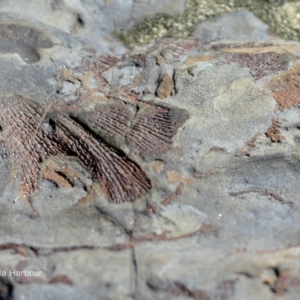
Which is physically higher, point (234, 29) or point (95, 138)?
point (234, 29)

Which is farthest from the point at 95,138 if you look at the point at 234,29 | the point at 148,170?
the point at 234,29

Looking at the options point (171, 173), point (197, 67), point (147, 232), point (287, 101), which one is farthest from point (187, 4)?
point (147, 232)

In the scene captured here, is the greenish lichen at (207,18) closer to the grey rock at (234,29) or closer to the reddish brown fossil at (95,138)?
the grey rock at (234,29)

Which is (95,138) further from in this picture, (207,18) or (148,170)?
(207,18)

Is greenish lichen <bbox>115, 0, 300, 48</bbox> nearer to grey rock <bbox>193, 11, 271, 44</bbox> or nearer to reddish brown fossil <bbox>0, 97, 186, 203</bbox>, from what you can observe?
grey rock <bbox>193, 11, 271, 44</bbox>

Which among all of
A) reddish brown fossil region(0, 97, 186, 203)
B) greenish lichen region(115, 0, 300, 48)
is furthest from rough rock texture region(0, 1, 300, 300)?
greenish lichen region(115, 0, 300, 48)

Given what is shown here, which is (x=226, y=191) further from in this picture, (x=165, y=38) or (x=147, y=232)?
(x=165, y=38)

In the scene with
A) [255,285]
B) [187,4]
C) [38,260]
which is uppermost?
[187,4]
